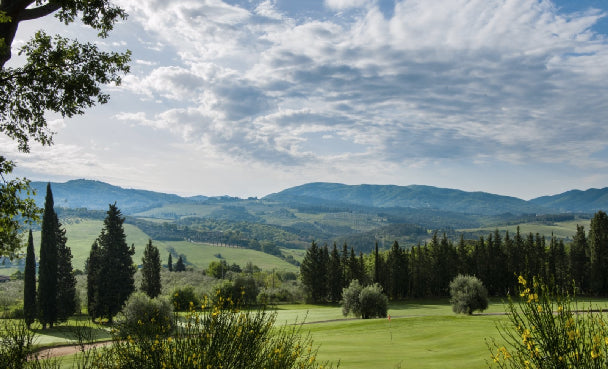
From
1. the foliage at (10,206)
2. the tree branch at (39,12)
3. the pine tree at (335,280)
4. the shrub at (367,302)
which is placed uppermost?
the tree branch at (39,12)

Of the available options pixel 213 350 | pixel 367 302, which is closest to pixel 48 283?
pixel 367 302

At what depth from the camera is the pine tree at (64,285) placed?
5322 centimetres

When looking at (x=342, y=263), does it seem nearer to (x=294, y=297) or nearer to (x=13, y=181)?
(x=294, y=297)

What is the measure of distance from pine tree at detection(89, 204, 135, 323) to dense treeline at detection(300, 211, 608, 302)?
44289mm

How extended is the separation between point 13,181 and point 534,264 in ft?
312

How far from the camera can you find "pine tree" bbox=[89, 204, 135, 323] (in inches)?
2163

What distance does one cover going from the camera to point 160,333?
6.56m

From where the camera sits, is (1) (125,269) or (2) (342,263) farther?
(2) (342,263)

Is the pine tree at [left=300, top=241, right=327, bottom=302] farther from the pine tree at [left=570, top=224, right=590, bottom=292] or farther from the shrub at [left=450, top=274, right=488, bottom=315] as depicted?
the pine tree at [left=570, top=224, right=590, bottom=292]

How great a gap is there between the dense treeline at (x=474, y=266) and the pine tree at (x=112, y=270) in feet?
145

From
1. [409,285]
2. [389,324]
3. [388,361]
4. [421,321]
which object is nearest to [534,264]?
[409,285]

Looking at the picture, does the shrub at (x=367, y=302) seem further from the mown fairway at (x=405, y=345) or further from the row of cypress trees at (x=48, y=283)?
the row of cypress trees at (x=48, y=283)

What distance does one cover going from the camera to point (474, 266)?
84.5m

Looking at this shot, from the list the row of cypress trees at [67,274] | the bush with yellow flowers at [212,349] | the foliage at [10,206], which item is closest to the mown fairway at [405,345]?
the bush with yellow flowers at [212,349]
